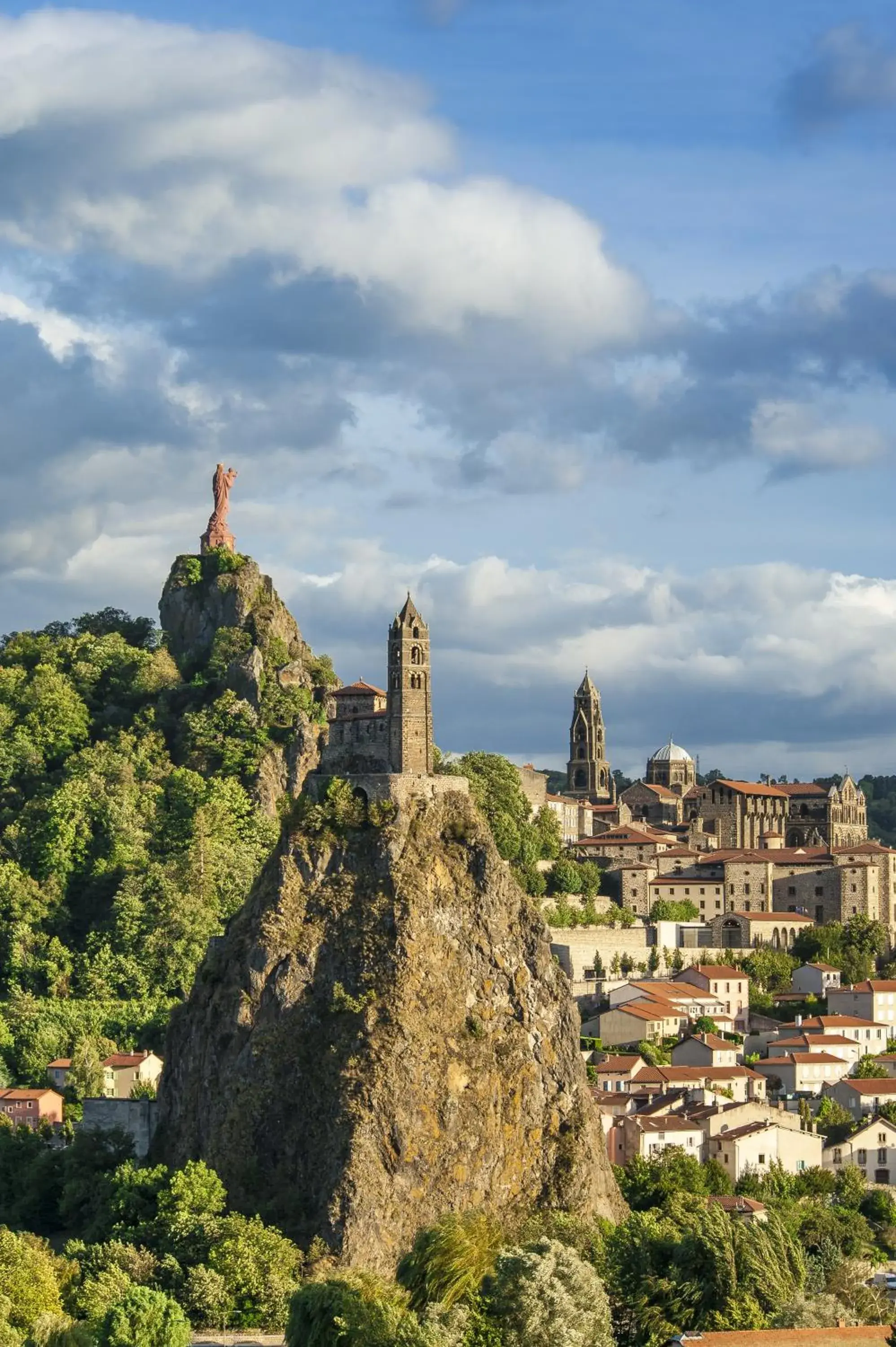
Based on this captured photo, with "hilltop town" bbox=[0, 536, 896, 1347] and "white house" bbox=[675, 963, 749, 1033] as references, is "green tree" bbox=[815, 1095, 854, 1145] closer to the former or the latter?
"hilltop town" bbox=[0, 536, 896, 1347]

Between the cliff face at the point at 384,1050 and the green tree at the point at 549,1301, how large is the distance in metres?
19.7

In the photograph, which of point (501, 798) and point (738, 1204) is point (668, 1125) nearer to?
point (738, 1204)

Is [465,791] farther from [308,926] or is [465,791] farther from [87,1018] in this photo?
[87,1018]

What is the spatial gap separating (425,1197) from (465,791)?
52.9 feet

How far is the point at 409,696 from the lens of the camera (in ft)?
344

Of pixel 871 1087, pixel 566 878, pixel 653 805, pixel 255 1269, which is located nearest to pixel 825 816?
pixel 653 805

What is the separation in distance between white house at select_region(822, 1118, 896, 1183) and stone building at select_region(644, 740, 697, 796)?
64.2 metres

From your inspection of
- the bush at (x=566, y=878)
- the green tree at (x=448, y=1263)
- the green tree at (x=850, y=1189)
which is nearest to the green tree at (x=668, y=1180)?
the green tree at (x=850, y=1189)

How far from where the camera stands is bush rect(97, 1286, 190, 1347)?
228 feet

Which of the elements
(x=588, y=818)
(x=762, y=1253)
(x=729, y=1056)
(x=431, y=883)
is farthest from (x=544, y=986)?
(x=588, y=818)

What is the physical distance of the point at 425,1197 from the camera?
292ft

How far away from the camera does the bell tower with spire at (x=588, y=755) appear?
15662 centimetres

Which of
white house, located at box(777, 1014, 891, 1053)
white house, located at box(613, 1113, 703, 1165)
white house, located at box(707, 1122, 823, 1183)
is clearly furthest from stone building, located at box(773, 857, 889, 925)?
white house, located at box(613, 1113, 703, 1165)

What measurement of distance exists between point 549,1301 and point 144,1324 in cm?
1188
